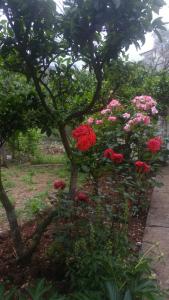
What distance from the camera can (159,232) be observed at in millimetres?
3506

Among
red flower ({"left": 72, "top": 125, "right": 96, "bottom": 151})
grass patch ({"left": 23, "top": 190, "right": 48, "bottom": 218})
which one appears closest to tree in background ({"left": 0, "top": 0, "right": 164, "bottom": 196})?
red flower ({"left": 72, "top": 125, "right": 96, "bottom": 151})

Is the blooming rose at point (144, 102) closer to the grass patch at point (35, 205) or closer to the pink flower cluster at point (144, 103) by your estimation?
the pink flower cluster at point (144, 103)

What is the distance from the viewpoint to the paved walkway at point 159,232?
9.06 ft

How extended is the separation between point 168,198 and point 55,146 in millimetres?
5536

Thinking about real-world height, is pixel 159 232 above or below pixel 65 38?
below

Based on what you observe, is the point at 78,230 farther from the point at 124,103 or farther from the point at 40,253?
the point at 124,103

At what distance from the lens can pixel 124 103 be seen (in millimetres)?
5723

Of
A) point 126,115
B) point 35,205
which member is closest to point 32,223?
point 35,205

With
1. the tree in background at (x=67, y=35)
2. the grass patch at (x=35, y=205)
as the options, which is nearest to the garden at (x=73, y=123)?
the tree in background at (x=67, y=35)

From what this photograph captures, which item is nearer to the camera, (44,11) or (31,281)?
(44,11)

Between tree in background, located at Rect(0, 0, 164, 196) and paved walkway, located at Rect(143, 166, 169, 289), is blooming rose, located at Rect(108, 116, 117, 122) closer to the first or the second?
paved walkway, located at Rect(143, 166, 169, 289)

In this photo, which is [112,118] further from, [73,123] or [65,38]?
[65,38]

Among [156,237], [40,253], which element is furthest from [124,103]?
[40,253]

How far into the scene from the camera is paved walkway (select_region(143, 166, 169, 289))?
9.06ft
